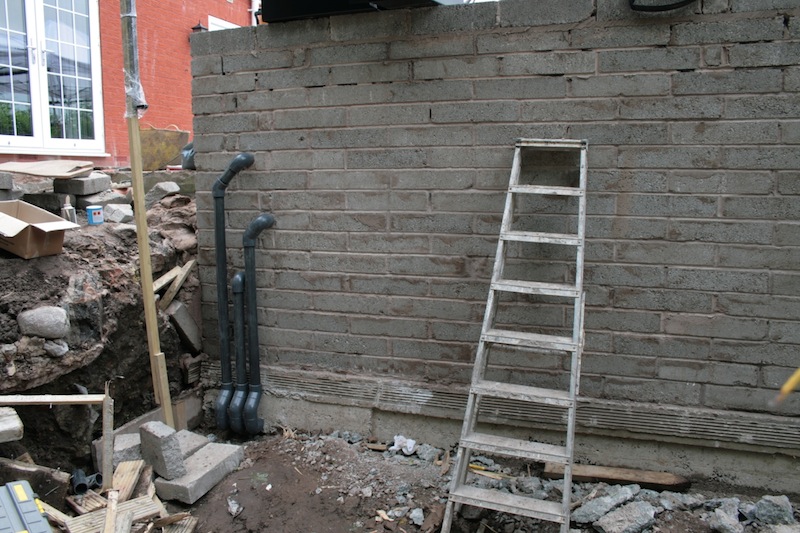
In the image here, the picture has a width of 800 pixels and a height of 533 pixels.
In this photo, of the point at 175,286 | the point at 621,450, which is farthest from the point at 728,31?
the point at 175,286

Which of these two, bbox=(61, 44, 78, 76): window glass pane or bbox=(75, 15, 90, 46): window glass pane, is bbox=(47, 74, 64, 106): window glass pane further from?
bbox=(75, 15, 90, 46): window glass pane

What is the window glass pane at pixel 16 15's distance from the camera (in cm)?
817

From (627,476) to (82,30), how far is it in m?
9.77

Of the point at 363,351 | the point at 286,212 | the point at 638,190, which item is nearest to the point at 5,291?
the point at 286,212

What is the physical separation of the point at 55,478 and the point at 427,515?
1.96m

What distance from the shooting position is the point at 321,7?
3941 mm

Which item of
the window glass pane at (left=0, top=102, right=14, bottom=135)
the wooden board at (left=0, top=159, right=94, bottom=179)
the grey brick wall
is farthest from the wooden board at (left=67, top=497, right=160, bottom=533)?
the window glass pane at (left=0, top=102, right=14, bottom=135)

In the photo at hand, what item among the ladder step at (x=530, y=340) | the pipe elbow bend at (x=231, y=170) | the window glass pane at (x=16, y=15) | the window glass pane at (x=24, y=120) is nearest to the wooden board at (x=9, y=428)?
the pipe elbow bend at (x=231, y=170)

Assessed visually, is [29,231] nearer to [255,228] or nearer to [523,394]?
[255,228]

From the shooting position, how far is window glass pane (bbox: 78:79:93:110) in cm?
932

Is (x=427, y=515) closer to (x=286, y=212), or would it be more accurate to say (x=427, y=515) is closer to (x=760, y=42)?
(x=286, y=212)

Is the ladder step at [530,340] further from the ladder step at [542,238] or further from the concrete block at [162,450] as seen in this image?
the concrete block at [162,450]

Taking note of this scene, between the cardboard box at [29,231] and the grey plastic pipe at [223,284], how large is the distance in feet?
3.26

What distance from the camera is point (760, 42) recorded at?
3338mm
